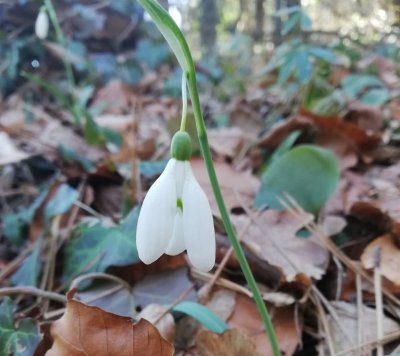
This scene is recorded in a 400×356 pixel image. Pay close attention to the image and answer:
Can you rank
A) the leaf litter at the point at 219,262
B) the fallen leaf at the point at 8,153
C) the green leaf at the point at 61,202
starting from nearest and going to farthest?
the leaf litter at the point at 219,262 → the green leaf at the point at 61,202 → the fallen leaf at the point at 8,153

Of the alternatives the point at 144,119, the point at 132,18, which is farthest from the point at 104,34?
the point at 144,119

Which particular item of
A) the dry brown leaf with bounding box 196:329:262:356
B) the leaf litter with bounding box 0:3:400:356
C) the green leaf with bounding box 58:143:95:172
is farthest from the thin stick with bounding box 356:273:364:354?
the green leaf with bounding box 58:143:95:172

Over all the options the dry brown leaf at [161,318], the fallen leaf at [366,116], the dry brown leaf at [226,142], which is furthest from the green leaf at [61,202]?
the fallen leaf at [366,116]

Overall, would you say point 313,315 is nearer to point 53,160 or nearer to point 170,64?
point 53,160

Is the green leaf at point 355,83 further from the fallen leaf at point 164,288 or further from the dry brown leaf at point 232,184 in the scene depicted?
the fallen leaf at point 164,288

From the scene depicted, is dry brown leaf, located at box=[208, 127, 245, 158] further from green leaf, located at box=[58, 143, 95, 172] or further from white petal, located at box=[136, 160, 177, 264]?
white petal, located at box=[136, 160, 177, 264]

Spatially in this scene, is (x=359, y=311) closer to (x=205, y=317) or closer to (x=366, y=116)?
(x=205, y=317)
